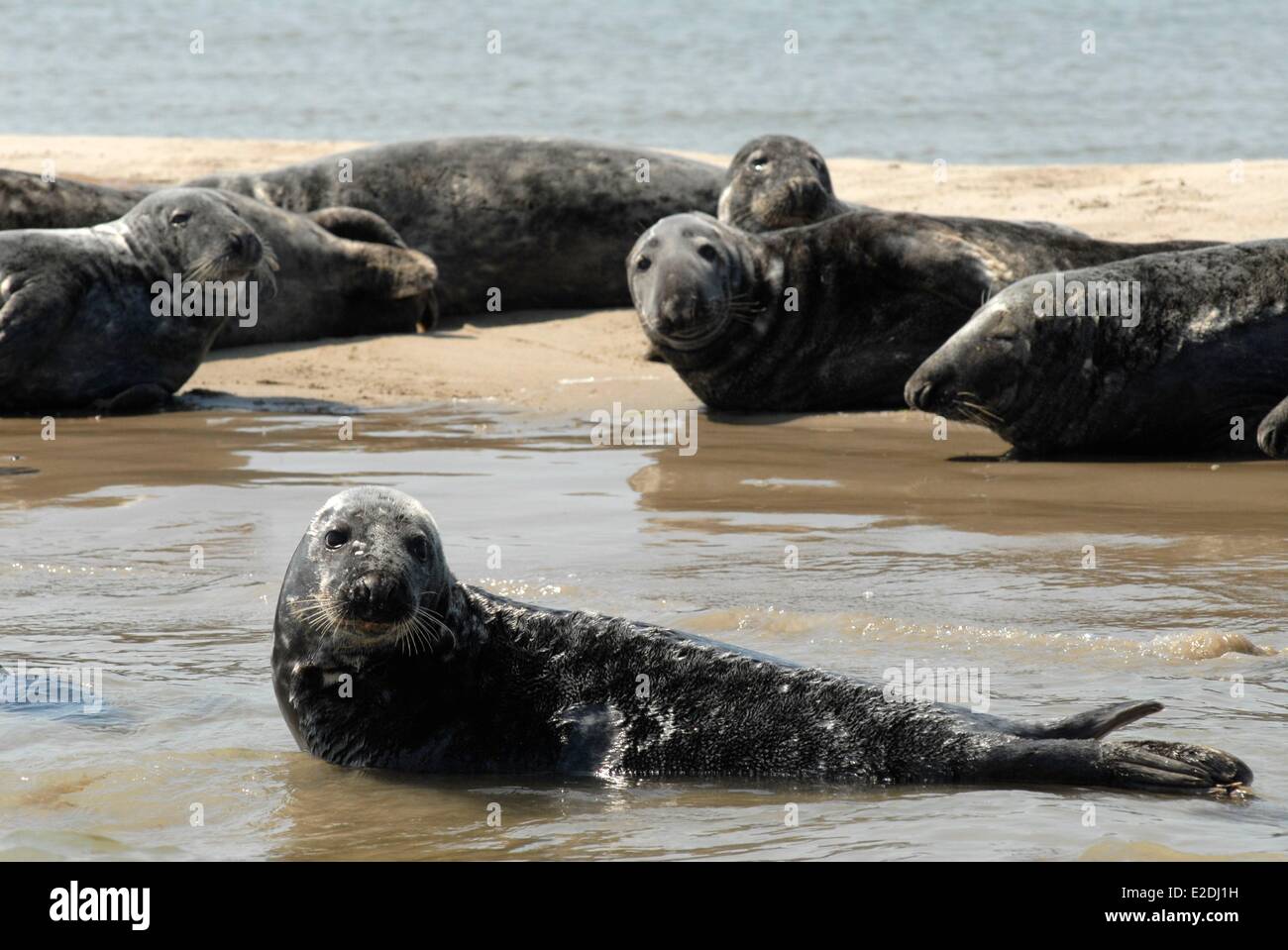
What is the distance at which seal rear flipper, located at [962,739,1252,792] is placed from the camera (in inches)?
143

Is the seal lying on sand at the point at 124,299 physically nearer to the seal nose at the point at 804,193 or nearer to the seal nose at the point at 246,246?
the seal nose at the point at 246,246

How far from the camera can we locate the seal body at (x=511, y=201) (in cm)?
1208

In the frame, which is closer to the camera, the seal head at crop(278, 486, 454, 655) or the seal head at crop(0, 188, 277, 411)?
the seal head at crop(278, 486, 454, 655)

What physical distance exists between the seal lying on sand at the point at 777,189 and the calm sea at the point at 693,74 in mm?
10774

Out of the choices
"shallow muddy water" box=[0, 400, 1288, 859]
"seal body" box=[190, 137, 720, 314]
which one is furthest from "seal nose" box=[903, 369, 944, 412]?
"seal body" box=[190, 137, 720, 314]

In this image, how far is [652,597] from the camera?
5.45 m

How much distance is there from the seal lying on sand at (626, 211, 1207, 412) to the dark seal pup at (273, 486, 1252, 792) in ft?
16.5

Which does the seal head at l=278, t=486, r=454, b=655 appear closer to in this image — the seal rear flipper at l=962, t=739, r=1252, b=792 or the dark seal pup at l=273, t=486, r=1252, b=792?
the dark seal pup at l=273, t=486, r=1252, b=792

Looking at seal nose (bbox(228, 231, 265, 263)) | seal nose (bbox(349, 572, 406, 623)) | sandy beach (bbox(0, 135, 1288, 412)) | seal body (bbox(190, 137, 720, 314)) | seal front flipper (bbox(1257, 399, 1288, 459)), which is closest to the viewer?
seal nose (bbox(349, 572, 406, 623))

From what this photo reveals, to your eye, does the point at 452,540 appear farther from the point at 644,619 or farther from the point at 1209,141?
the point at 1209,141

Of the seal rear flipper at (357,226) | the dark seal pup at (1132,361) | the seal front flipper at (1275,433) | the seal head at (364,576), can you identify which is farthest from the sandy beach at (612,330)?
the seal head at (364,576)

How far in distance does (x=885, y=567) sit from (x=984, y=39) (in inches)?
1236

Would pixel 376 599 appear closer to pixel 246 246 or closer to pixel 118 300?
pixel 246 246
